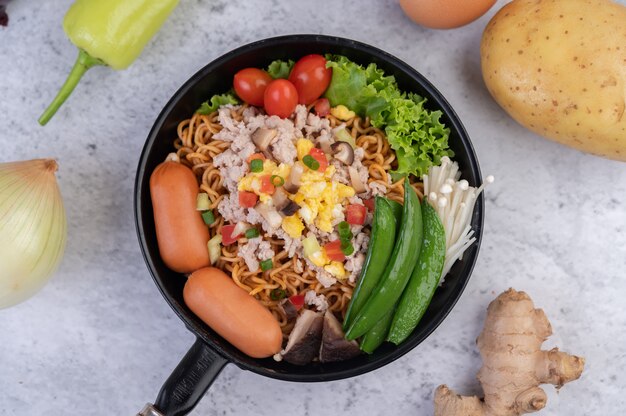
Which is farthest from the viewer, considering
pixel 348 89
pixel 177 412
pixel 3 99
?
pixel 3 99

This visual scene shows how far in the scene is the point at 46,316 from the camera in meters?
2.57

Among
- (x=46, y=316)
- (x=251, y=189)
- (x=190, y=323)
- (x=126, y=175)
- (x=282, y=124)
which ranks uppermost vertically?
(x=282, y=124)

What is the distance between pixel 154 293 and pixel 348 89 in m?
1.11

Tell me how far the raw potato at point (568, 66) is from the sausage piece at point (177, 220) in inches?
47.5

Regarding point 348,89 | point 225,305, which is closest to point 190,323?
point 225,305

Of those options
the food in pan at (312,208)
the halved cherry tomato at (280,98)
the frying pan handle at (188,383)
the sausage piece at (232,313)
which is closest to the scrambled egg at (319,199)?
the food in pan at (312,208)

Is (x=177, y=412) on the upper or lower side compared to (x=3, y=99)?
lower

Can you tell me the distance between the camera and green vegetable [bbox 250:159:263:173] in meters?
2.19

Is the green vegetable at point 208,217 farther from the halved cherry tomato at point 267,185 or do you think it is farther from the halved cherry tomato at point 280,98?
the halved cherry tomato at point 280,98

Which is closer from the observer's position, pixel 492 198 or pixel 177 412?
pixel 177 412

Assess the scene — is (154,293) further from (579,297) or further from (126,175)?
(579,297)

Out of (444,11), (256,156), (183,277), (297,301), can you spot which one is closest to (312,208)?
(256,156)

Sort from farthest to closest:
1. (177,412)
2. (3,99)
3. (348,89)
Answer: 1. (3,99)
2. (348,89)
3. (177,412)

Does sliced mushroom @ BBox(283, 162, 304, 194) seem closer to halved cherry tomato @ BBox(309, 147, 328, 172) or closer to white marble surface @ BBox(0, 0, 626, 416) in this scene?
halved cherry tomato @ BBox(309, 147, 328, 172)
